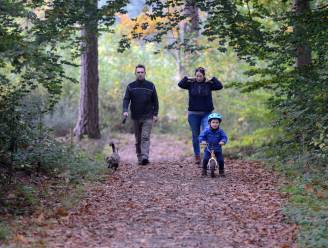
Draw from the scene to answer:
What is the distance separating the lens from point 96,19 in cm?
1170

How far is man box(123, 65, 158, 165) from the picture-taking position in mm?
12469

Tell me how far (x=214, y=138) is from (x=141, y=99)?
7.96 feet

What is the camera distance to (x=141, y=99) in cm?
1247

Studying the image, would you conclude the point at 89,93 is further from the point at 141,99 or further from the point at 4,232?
the point at 4,232

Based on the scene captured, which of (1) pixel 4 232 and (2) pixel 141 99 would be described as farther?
(2) pixel 141 99

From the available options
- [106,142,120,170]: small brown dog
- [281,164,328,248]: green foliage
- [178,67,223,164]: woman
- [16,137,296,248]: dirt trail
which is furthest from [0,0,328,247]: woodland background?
[178,67,223,164]: woman

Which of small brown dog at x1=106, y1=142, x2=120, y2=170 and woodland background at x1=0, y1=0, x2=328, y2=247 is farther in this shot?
small brown dog at x1=106, y1=142, x2=120, y2=170

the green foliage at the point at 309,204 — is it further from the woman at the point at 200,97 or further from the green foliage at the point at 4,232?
the green foliage at the point at 4,232

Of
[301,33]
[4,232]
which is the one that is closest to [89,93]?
[301,33]

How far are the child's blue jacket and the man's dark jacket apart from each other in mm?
2080

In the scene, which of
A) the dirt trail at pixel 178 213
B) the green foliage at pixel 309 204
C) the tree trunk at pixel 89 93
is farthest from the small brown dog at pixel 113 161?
the tree trunk at pixel 89 93

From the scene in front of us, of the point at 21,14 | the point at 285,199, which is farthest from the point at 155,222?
the point at 21,14

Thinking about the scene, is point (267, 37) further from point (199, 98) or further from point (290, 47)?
point (199, 98)

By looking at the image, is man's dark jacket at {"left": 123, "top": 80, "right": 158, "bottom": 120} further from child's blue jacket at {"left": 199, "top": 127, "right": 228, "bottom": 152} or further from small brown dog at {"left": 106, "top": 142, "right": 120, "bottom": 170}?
child's blue jacket at {"left": 199, "top": 127, "right": 228, "bottom": 152}
